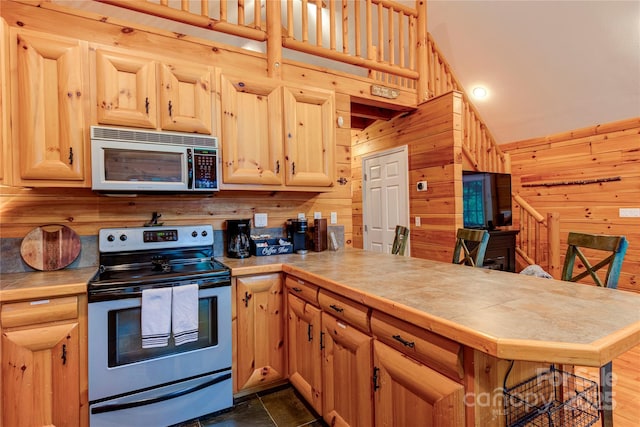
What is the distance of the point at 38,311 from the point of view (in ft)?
5.12

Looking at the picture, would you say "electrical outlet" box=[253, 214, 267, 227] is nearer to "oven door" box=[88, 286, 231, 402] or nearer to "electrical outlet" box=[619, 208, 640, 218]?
"oven door" box=[88, 286, 231, 402]

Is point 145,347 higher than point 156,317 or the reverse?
the reverse

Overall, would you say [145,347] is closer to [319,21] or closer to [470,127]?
[319,21]

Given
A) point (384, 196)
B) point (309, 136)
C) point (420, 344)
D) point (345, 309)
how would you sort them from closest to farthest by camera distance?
1. point (420, 344)
2. point (345, 309)
3. point (309, 136)
4. point (384, 196)

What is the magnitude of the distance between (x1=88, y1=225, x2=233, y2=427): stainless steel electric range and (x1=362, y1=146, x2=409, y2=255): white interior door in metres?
2.76

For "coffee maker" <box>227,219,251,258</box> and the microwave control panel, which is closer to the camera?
the microwave control panel

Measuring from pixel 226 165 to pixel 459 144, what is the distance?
2.49 meters

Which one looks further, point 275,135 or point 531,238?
point 531,238

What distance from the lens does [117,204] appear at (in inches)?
88.3

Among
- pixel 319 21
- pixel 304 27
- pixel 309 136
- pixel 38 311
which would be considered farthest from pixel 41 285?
pixel 319 21

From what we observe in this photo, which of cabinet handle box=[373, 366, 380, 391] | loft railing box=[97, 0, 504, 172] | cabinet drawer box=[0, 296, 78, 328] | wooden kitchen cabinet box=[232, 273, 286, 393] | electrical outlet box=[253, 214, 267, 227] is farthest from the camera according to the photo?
electrical outlet box=[253, 214, 267, 227]

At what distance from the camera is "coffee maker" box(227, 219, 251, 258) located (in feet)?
8.04

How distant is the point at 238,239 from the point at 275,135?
0.86 m

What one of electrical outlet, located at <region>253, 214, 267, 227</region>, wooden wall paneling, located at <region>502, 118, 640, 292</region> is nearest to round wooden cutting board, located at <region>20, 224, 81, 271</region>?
electrical outlet, located at <region>253, 214, 267, 227</region>
